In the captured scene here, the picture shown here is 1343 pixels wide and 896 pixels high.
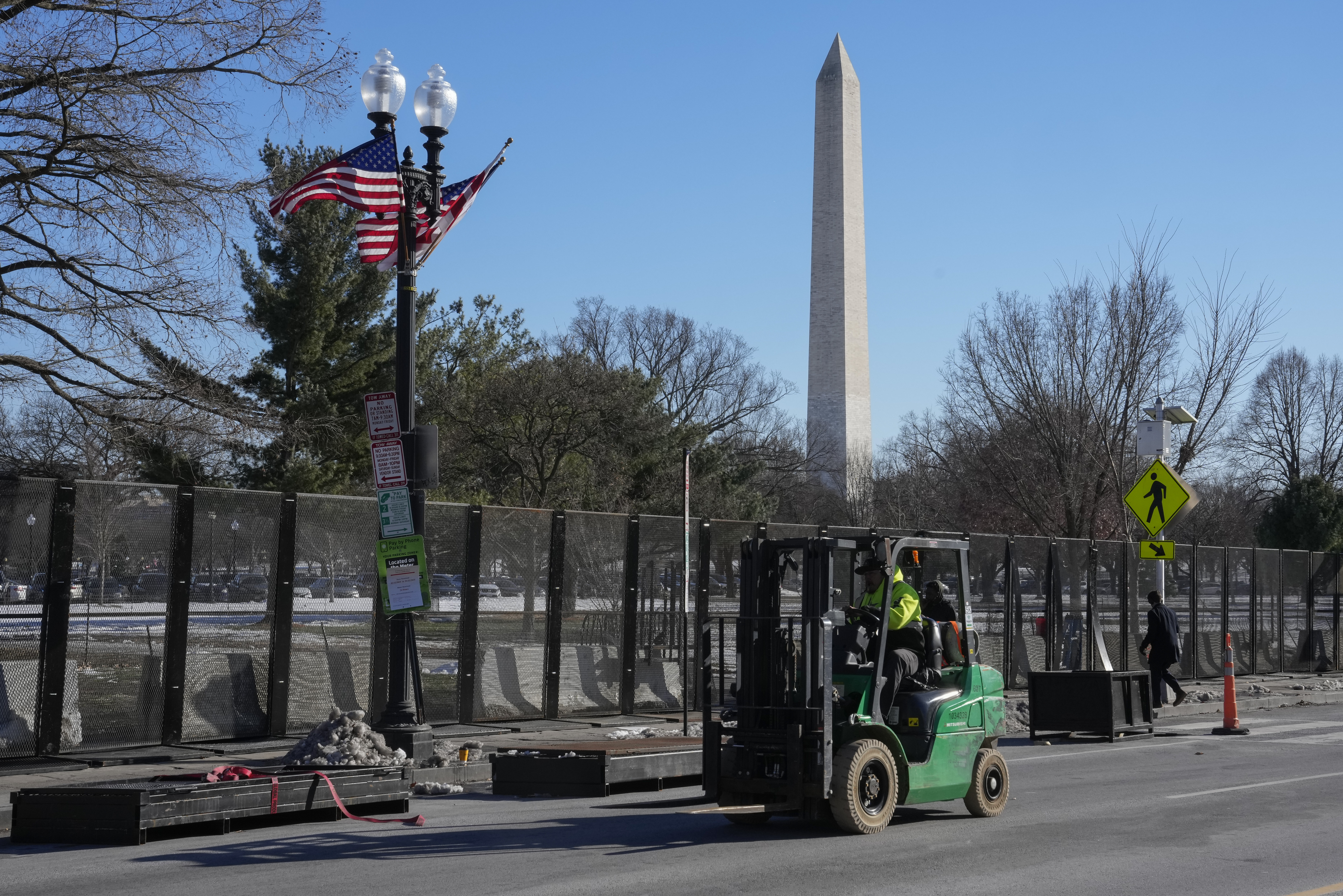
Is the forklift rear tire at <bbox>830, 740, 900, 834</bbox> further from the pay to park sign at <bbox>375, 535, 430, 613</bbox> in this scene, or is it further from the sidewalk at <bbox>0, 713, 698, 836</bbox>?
the pay to park sign at <bbox>375, 535, 430, 613</bbox>

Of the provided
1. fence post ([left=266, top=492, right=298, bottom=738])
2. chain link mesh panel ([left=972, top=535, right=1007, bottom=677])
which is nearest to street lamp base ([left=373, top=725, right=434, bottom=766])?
fence post ([left=266, top=492, right=298, bottom=738])

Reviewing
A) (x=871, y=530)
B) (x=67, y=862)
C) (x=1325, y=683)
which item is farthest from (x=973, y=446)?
(x=67, y=862)

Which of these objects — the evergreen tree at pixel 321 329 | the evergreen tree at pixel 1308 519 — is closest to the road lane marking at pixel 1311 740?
the evergreen tree at pixel 321 329

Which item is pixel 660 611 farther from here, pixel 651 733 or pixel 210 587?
pixel 210 587

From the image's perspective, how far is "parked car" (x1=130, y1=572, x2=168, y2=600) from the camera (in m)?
12.5

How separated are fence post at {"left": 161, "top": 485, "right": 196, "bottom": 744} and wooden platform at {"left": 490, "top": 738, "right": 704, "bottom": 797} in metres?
3.37

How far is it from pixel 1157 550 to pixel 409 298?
12.3 meters

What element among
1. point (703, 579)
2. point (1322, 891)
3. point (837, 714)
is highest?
point (703, 579)

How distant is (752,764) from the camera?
923cm

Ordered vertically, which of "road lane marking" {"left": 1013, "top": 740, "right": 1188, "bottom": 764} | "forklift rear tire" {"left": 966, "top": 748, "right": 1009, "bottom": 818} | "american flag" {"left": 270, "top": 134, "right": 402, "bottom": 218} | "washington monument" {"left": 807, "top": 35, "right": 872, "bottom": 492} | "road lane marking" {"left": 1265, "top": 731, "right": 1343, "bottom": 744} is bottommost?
"road lane marking" {"left": 1013, "top": 740, "right": 1188, "bottom": 764}

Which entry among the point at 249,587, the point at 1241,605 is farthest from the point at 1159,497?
the point at 249,587

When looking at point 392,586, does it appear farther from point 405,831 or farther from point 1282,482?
point 1282,482

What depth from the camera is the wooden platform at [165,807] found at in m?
8.86

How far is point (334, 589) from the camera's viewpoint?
46.2 feet
